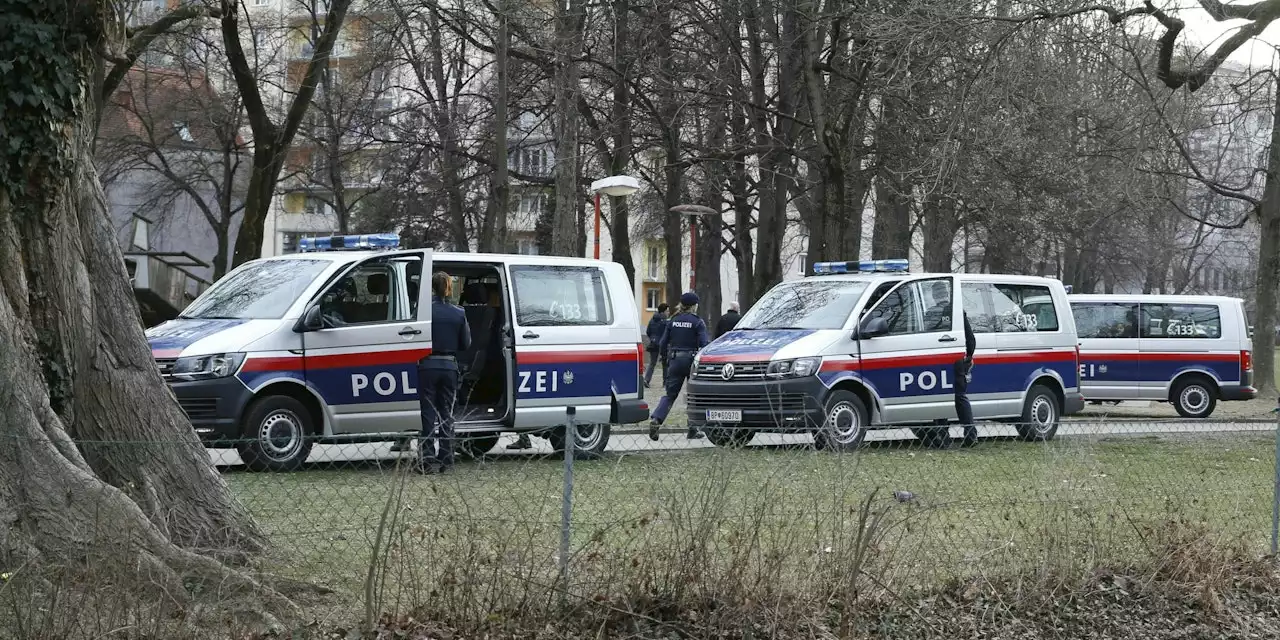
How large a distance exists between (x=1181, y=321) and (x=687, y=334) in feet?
34.6

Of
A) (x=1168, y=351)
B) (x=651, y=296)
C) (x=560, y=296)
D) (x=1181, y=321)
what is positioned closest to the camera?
(x=560, y=296)

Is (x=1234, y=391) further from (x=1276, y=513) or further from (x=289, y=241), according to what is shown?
(x=289, y=241)

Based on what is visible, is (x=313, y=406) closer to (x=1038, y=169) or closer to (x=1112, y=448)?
(x=1112, y=448)

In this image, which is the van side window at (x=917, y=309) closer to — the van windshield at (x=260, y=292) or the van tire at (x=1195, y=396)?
the van windshield at (x=260, y=292)

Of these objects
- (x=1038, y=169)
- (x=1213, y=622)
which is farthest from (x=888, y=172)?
(x=1213, y=622)

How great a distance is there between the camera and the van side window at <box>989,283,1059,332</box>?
16.8m

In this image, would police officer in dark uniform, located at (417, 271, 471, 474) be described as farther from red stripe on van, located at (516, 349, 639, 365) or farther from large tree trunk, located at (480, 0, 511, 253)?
large tree trunk, located at (480, 0, 511, 253)

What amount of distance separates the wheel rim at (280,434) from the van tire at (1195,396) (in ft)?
55.3

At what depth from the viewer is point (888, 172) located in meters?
24.1

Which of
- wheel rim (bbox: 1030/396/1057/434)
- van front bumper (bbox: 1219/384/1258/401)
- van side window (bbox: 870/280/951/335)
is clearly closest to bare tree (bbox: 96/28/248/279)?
van side window (bbox: 870/280/951/335)

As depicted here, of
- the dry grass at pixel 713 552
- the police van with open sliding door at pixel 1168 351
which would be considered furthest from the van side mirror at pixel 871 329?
the police van with open sliding door at pixel 1168 351

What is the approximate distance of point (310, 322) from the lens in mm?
→ 12125

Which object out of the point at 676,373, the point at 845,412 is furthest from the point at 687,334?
the point at 845,412

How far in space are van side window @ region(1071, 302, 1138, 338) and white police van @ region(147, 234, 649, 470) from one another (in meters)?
12.6
